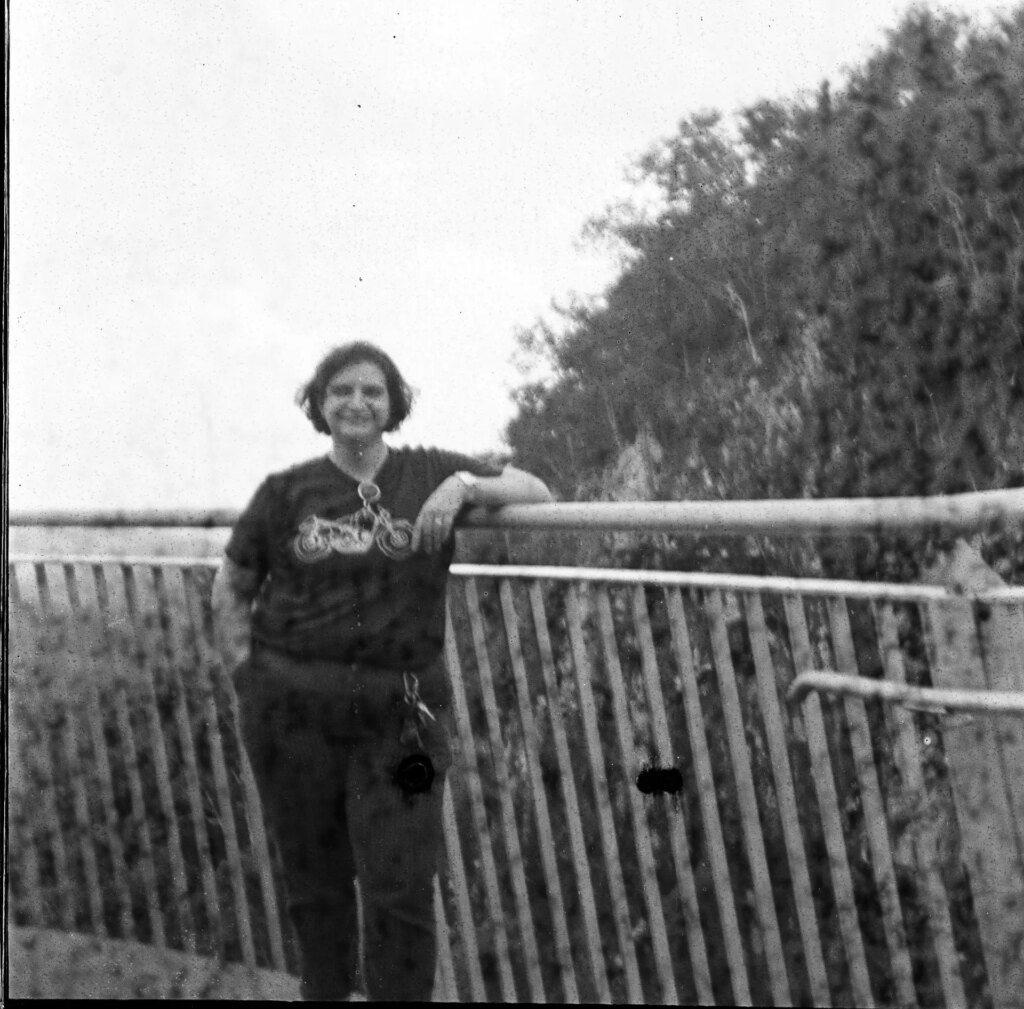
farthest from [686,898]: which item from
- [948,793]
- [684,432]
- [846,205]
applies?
[846,205]

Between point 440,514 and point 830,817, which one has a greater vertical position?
point 440,514

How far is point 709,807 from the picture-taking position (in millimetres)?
2523

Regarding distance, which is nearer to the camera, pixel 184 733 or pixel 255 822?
pixel 255 822

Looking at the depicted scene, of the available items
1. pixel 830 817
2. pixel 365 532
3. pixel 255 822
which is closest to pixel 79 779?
pixel 255 822

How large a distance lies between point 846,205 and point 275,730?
160cm

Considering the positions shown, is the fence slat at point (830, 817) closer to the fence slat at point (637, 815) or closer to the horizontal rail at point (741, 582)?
the horizontal rail at point (741, 582)

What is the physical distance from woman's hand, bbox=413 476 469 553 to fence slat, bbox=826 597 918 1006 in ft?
2.54

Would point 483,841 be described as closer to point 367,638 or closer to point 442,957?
point 442,957

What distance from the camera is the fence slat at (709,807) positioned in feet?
8.22

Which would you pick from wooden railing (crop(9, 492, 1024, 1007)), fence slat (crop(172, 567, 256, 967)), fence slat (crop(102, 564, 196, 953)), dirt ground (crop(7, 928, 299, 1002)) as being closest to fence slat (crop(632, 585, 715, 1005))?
wooden railing (crop(9, 492, 1024, 1007))

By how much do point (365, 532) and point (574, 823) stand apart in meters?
0.72

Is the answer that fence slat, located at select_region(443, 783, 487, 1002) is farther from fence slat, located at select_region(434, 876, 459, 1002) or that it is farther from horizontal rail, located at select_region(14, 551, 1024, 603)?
horizontal rail, located at select_region(14, 551, 1024, 603)

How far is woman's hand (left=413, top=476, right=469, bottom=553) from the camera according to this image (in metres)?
2.72

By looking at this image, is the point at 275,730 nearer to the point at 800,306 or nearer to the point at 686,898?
the point at 686,898
